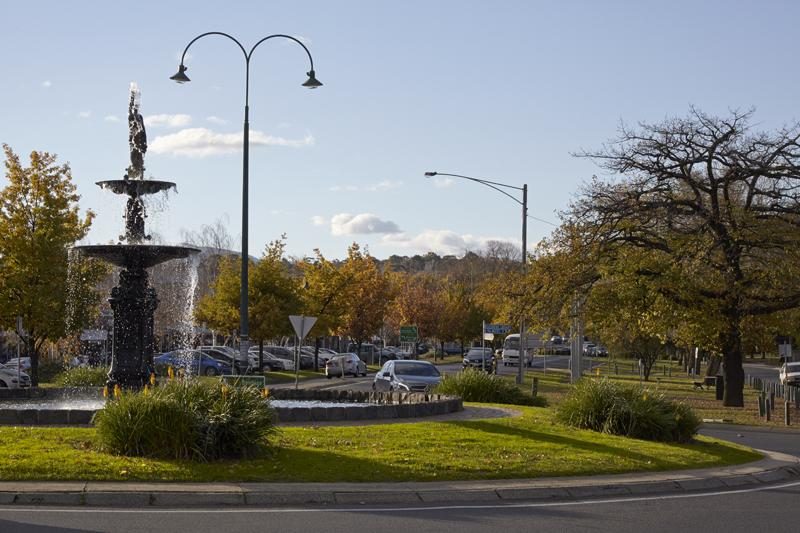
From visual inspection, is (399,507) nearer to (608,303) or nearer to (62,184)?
(608,303)

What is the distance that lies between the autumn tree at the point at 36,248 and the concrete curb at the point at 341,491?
93.9 feet

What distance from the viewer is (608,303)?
3725cm

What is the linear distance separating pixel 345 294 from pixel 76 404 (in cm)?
4546

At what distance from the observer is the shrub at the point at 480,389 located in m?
27.6

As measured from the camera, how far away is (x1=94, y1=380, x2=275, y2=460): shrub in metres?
14.3

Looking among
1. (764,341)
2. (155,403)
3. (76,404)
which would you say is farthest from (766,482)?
(764,341)

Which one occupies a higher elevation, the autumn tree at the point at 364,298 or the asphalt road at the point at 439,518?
the autumn tree at the point at 364,298

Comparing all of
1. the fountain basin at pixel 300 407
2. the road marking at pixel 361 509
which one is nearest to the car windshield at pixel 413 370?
the fountain basin at pixel 300 407

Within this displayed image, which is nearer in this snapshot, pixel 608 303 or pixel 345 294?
pixel 608 303

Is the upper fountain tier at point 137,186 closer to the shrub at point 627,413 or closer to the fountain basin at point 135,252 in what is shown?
the fountain basin at point 135,252

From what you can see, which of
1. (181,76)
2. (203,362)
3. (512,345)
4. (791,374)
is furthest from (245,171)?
(512,345)

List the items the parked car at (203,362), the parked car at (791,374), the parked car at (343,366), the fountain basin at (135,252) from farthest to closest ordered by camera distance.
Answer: the parked car at (343,366), the parked car at (791,374), the parked car at (203,362), the fountain basin at (135,252)

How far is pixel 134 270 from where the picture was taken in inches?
894

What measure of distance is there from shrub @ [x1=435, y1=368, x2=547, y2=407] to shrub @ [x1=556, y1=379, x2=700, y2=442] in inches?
265
